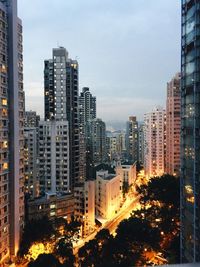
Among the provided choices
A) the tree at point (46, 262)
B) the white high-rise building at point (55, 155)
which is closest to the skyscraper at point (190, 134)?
the tree at point (46, 262)

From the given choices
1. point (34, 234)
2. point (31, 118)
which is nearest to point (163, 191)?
point (34, 234)

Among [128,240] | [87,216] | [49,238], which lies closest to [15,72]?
[49,238]

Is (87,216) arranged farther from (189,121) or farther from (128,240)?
(189,121)

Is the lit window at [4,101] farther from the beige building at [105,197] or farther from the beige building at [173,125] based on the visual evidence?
the beige building at [173,125]

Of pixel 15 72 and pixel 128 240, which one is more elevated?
pixel 15 72

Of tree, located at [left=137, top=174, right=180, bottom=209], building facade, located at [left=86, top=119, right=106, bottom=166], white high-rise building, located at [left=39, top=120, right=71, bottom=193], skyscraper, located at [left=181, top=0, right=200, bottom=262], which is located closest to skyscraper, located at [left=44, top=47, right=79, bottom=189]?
white high-rise building, located at [left=39, top=120, right=71, bottom=193]

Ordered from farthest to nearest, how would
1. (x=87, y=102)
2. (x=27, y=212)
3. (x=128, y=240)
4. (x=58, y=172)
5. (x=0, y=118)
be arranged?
(x=87, y=102), (x=58, y=172), (x=27, y=212), (x=0, y=118), (x=128, y=240)

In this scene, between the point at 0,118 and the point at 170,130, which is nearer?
the point at 0,118
